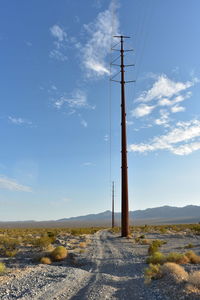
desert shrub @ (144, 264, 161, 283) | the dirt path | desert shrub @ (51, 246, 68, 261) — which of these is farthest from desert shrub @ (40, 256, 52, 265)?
desert shrub @ (144, 264, 161, 283)

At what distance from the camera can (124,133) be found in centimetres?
3309

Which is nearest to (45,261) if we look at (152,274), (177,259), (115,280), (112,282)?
(115,280)

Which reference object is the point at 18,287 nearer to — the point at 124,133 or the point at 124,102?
the point at 124,133

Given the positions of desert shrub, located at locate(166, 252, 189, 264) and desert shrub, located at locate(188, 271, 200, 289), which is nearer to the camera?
Answer: desert shrub, located at locate(188, 271, 200, 289)

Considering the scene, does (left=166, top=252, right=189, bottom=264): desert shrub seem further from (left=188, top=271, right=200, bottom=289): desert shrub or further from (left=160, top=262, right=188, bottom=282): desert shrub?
(left=188, top=271, right=200, bottom=289): desert shrub

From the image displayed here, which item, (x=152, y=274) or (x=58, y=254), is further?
(x=58, y=254)

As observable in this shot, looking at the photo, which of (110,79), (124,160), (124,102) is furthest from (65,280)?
(110,79)

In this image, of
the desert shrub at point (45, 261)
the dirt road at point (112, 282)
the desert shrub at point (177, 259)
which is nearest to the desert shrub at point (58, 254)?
the desert shrub at point (45, 261)

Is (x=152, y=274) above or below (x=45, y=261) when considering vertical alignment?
above

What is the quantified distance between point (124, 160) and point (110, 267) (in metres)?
16.9

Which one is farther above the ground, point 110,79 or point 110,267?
point 110,79

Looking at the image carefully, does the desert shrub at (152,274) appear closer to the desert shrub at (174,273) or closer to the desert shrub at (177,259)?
the desert shrub at (174,273)

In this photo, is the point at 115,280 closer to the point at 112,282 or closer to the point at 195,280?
the point at 112,282

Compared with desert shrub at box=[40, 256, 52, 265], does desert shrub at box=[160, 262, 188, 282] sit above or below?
above
